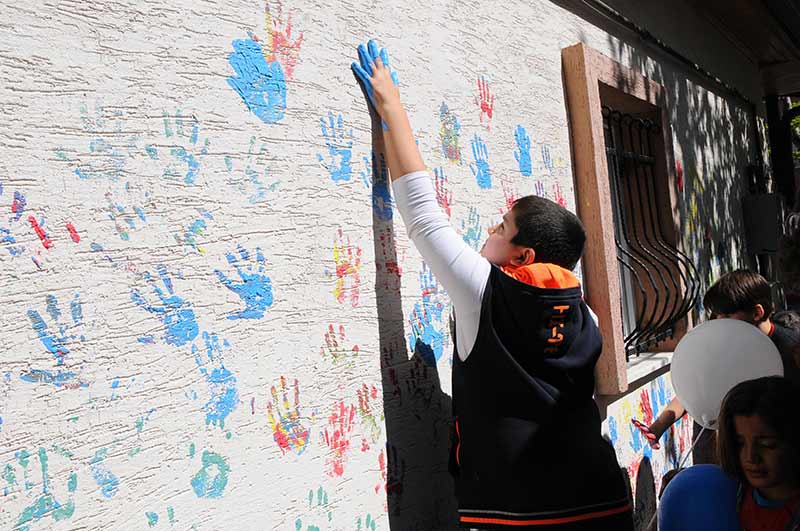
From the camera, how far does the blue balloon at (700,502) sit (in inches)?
92.4

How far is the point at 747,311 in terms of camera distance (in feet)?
12.2

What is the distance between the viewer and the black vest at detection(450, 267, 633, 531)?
216 centimetres

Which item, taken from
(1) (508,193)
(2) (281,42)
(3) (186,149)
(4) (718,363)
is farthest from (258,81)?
(4) (718,363)

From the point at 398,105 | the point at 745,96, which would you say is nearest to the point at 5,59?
the point at 398,105

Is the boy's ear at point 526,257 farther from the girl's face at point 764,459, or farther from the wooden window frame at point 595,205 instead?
the wooden window frame at point 595,205

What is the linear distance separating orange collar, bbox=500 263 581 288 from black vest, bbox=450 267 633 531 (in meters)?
0.02

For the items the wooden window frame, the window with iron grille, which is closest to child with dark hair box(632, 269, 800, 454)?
the wooden window frame

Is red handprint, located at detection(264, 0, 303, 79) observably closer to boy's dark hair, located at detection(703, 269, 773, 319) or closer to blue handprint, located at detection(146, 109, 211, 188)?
blue handprint, located at detection(146, 109, 211, 188)

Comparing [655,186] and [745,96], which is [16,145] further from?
[745,96]

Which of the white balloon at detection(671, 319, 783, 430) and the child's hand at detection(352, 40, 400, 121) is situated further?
the white balloon at detection(671, 319, 783, 430)

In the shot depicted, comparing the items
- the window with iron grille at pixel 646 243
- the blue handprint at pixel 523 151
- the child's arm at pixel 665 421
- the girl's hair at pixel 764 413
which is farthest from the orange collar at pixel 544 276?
the window with iron grille at pixel 646 243

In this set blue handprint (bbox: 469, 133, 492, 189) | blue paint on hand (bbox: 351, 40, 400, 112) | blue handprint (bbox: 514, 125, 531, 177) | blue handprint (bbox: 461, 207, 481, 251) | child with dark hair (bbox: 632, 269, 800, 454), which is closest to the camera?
blue paint on hand (bbox: 351, 40, 400, 112)

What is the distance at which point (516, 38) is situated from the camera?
3.34m

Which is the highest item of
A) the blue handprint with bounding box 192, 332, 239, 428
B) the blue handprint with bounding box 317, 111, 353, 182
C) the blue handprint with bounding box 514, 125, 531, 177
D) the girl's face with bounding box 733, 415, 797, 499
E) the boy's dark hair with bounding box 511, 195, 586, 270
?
the blue handprint with bounding box 514, 125, 531, 177
